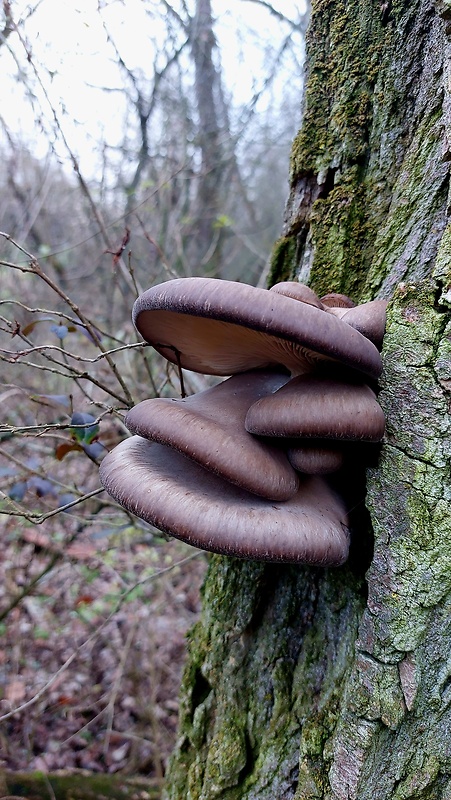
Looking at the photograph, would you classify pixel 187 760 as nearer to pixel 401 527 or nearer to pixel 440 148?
pixel 401 527

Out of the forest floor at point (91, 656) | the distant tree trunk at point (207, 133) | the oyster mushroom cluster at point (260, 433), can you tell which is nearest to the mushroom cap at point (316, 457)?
the oyster mushroom cluster at point (260, 433)

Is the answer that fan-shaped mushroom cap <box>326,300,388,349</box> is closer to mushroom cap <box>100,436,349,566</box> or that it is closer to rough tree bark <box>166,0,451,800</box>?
rough tree bark <box>166,0,451,800</box>

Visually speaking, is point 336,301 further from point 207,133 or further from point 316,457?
point 207,133

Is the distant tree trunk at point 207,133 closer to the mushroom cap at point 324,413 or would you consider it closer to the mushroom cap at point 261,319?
the mushroom cap at point 261,319

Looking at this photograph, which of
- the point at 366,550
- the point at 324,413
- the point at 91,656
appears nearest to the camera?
the point at 324,413

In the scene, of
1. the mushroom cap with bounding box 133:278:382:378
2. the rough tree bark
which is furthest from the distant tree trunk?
the mushroom cap with bounding box 133:278:382:378

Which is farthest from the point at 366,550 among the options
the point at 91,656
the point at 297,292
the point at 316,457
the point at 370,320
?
the point at 91,656
